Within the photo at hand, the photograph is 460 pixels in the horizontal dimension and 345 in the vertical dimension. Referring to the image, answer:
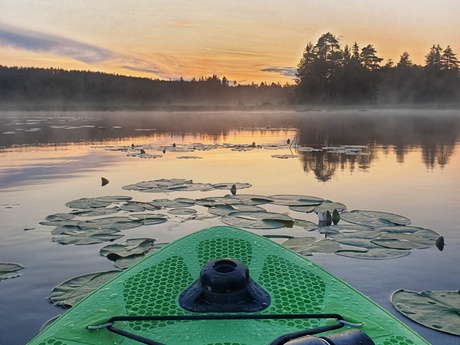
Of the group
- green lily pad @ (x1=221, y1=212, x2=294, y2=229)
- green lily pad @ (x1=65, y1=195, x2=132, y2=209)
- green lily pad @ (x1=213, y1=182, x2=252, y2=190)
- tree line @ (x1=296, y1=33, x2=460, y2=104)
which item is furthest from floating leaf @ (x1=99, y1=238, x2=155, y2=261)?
tree line @ (x1=296, y1=33, x2=460, y2=104)

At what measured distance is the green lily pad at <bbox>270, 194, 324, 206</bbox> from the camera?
4.93 metres

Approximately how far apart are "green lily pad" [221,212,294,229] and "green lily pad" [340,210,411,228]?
56cm

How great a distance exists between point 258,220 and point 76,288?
193 centimetres

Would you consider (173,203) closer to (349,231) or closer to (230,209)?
(230,209)

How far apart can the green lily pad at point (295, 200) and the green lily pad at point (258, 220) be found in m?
0.51

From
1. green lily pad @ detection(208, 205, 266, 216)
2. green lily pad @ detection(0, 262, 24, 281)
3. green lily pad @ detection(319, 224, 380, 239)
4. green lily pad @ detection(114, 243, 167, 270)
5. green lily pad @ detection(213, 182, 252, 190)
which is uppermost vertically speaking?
green lily pad @ detection(213, 182, 252, 190)

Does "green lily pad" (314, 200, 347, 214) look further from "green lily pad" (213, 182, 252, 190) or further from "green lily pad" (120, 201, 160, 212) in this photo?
"green lily pad" (120, 201, 160, 212)

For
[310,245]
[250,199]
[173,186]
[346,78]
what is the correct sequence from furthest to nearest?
[346,78]
[173,186]
[250,199]
[310,245]

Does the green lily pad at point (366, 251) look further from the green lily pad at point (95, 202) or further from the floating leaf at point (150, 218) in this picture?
the green lily pad at point (95, 202)

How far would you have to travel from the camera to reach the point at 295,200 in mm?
5078

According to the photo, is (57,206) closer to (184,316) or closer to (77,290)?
(77,290)

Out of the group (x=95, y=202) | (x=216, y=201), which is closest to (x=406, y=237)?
(x=216, y=201)

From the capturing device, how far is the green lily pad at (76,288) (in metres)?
2.64

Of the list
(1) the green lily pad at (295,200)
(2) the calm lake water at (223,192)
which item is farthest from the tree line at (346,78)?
(1) the green lily pad at (295,200)
